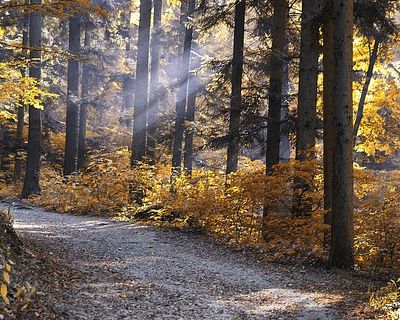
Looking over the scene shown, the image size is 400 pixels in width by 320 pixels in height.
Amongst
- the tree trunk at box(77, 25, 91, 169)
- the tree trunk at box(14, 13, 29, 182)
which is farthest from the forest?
the tree trunk at box(77, 25, 91, 169)

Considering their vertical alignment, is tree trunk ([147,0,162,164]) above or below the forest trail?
above

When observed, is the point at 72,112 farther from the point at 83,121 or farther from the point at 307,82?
the point at 307,82

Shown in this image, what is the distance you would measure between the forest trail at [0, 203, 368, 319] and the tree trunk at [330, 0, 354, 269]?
41.0 inches

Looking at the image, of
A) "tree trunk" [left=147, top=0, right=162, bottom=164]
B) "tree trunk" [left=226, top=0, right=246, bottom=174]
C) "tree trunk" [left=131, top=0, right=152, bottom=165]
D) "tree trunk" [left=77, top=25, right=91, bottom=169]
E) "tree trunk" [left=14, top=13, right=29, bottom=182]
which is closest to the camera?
"tree trunk" [left=226, top=0, right=246, bottom=174]

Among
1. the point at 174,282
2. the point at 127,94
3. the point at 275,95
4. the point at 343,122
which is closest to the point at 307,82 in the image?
the point at 275,95

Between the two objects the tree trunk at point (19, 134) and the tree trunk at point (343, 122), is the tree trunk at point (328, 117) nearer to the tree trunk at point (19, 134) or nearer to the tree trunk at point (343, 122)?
the tree trunk at point (343, 122)

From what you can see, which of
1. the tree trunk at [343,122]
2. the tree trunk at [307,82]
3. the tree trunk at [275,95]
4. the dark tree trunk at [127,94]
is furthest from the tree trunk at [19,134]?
the tree trunk at [343,122]

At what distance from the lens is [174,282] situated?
24.1 feet

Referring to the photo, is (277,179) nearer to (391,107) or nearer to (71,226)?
(71,226)

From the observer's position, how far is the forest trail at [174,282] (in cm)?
586

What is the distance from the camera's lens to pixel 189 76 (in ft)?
66.9

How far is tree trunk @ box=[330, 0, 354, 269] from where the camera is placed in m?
8.00

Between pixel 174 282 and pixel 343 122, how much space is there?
3935 mm

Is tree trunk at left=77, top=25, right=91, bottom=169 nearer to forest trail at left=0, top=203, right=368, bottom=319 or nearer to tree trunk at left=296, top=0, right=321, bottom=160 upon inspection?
forest trail at left=0, top=203, right=368, bottom=319
